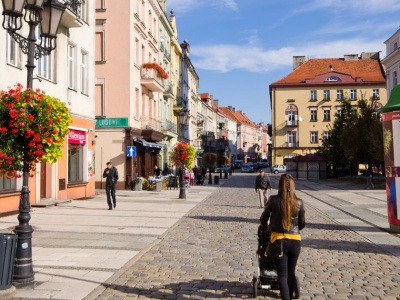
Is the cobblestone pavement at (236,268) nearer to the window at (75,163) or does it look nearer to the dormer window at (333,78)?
the window at (75,163)

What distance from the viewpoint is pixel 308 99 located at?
230ft

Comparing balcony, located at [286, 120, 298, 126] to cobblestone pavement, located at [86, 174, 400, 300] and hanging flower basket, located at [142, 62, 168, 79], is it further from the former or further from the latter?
cobblestone pavement, located at [86, 174, 400, 300]

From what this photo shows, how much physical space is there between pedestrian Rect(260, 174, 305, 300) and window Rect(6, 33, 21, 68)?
41.0ft

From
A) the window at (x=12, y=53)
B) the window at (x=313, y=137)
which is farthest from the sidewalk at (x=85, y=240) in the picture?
the window at (x=313, y=137)

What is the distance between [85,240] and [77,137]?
1158 centimetres

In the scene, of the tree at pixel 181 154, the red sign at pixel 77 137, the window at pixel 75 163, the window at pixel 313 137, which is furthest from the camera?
the window at pixel 313 137

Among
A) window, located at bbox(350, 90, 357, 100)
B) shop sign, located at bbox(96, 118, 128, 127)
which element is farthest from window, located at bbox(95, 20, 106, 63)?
window, located at bbox(350, 90, 357, 100)

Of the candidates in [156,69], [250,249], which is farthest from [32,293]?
[156,69]

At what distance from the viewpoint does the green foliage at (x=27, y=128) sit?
6352mm

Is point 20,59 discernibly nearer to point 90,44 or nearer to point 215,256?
point 90,44

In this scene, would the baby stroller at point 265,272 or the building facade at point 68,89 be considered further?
the building facade at point 68,89

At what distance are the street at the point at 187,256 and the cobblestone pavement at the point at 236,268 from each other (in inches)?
0.6

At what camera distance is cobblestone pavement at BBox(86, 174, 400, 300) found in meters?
6.19

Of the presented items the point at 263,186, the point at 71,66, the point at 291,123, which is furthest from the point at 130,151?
the point at 291,123
